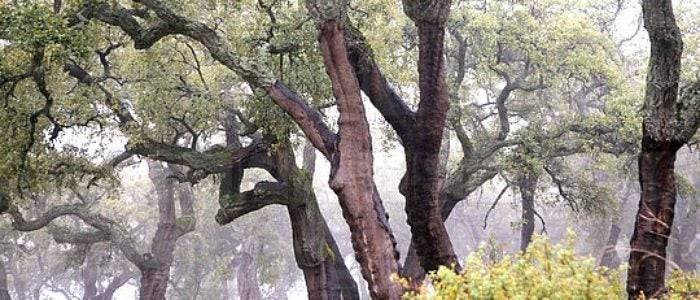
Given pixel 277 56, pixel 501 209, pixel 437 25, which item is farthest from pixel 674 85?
pixel 501 209

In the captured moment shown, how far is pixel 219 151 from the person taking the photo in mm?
14023

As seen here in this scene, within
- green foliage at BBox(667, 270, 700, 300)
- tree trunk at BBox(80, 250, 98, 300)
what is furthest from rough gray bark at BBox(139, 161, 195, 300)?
green foliage at BBox(667, 270, 700, 300)

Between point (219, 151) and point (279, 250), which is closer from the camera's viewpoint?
point (219, 151)

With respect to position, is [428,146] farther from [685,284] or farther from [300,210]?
[300,210]

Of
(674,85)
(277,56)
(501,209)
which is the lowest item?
(674,85)

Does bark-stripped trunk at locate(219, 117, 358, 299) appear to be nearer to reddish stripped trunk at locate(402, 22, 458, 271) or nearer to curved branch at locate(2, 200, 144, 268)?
reddish stripped trunk at locate(402, 22, 458, 271)

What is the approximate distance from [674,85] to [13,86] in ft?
32.6

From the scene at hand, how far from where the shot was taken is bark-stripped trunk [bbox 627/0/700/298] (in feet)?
24.2

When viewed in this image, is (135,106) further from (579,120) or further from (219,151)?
(579,120)

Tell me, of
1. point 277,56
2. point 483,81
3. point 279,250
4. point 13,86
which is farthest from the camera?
point 279,250

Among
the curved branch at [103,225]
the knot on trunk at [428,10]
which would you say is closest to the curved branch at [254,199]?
the knot on trunk at [428,10]

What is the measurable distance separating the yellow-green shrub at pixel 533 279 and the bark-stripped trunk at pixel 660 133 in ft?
10.8

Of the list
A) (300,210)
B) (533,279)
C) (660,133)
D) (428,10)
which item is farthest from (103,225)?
(533,279)

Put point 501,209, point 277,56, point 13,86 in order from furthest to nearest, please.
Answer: point 501,209, point 277,56, point 13,86
